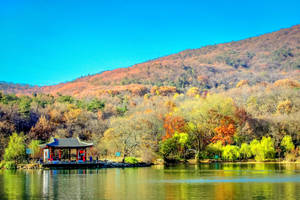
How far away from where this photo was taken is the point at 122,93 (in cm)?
13412

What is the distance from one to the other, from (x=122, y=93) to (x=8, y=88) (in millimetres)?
60662

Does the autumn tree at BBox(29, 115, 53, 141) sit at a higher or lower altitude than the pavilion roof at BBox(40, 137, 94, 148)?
higher

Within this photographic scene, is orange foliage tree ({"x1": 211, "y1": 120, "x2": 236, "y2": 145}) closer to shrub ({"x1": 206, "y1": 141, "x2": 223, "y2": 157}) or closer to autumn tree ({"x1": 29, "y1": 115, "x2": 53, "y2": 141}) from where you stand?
shrub ({"x1": 206, "y1": 141, "x2": 223, "y2": 157})

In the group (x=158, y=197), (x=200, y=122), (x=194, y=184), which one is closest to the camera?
(x=158, y=197)

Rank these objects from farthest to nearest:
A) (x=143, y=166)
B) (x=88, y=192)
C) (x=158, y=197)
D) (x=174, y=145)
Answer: (x=174, y=145) → (x=143, y=166) → (x=88, y=192) → (x=158, y=197)

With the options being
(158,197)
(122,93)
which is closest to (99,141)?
(158,197)

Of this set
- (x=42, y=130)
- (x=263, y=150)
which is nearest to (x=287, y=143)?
(x=263, y=150)

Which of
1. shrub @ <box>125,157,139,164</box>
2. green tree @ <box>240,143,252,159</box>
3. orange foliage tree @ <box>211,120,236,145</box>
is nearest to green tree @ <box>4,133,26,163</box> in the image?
shrub @ <box>125,157,139,164</box>

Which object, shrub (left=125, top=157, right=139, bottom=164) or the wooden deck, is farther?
shrub (left=125, top=157, right=139, bottom=164)

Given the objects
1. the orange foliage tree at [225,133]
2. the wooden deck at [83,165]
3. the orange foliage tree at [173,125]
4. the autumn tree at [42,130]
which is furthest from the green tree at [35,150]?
the orange foliage tree at [225,133]

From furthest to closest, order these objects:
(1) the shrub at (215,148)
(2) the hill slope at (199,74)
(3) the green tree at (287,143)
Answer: (2) the hill slope at (199,74)
(1) the shrub at (215,148)
(3) the green tree at (287,143)

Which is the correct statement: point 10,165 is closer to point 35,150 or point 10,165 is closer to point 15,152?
point 15,152

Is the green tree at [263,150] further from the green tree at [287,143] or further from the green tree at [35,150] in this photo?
the green tree at [35,150]

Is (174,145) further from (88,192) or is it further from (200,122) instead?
(88,192)
